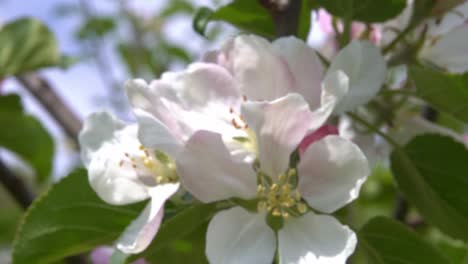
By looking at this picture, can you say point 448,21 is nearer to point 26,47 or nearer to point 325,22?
point 325,22

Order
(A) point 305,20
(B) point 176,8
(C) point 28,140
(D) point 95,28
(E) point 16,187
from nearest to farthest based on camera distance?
(A) point 305,20
(E) point 16,187
(C) point 28,140
(B) point 176,8
(D) point 95,28

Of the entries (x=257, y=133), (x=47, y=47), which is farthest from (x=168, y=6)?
(x=257, y=133)

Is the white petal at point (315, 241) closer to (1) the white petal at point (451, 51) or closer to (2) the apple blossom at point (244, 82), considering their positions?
(2) the apple blossom at point (244, 82)

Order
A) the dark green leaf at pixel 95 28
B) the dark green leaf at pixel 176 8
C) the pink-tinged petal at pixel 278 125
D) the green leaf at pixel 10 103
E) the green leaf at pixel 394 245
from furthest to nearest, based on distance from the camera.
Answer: the dark green leaf at pixel 95 28, the dark green leaf at pixel 176 8, the green leaf at pixel 10 103, the green leaf at pixel 394 245, the pink-tinged petal at pixel 278 125

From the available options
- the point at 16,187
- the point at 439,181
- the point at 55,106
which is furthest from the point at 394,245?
the point at 55,106

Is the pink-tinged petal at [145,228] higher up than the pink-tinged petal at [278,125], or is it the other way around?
the pink-tinged petal at [278,125]

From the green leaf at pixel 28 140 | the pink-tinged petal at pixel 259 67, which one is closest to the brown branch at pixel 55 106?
the green leaf at pixel 28 140
